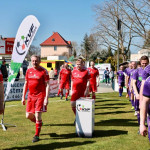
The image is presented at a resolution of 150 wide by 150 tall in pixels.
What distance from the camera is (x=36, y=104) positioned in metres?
5.98

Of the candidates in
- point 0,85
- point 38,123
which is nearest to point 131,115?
Result: point 38,123

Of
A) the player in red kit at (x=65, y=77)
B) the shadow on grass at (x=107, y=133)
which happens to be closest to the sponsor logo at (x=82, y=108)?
the shadow on grass at (x=107, y=133)

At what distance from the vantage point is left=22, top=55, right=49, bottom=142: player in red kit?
5.97 m

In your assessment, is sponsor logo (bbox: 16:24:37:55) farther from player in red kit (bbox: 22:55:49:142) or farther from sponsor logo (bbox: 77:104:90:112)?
sponsor logo (bbox: 77:104:90:112)

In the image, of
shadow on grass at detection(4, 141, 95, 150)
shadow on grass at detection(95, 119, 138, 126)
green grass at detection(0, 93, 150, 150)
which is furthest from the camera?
shadow on grass at detection(95, 119, 138, 126)

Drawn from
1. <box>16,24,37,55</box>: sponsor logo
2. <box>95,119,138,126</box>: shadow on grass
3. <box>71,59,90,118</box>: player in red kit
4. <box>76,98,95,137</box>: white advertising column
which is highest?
<box>16,24,37,55</box>: sponsor logo

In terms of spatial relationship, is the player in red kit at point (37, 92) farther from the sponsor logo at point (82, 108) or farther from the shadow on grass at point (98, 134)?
the sponsor logo at point (82, 108)

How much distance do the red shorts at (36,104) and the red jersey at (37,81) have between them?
122 mm

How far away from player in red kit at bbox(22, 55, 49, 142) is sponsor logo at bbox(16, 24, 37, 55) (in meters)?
1.12

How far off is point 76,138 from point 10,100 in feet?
30.8

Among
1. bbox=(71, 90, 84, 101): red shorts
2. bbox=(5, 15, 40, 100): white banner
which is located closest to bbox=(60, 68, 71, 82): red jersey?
bbox=(71, 90, 84, 101): red shorts

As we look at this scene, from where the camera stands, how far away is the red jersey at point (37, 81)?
20.0 ft

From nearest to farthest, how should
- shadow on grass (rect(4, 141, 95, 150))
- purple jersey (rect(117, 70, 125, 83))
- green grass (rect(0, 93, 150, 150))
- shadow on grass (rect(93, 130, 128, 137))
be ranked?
shadow on grass (rect(4, 141, 95, 150)), green grass (rect(0, 93, 150, 150)), shadow on grass (rect(93, 130, 128, 137)), purple jersey (rect(117, 70, 125, 83))

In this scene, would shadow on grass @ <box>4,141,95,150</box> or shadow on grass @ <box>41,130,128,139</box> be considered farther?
shadow on grass @ <box>41,130,128,139</box>
